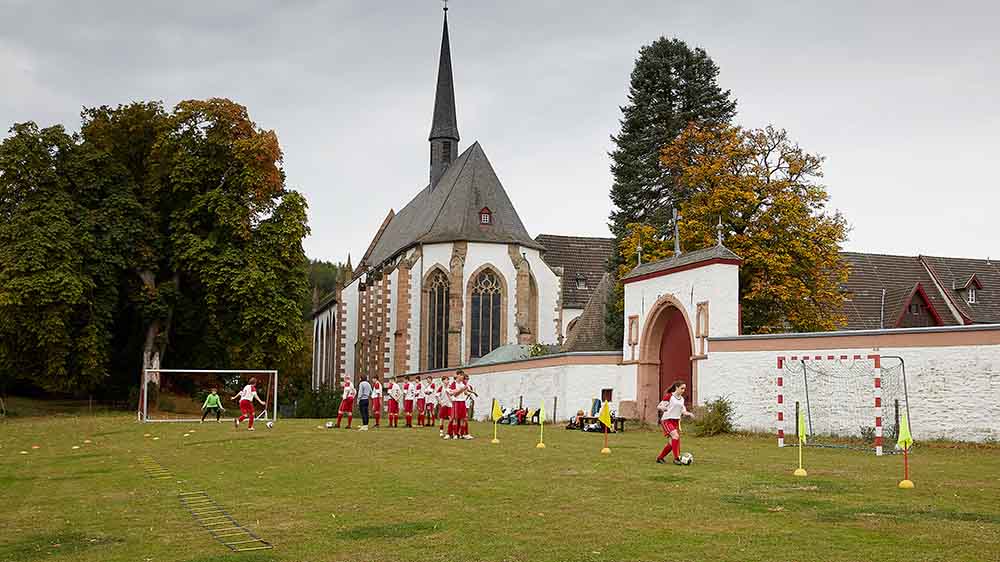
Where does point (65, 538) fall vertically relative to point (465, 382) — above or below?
below

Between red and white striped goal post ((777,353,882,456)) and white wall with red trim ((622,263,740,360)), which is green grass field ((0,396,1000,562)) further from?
white wall with red trim ((622,263,740,360))

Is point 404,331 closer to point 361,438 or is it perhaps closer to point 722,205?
point 722,205

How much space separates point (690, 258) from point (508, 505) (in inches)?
701

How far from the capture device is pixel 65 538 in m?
9.89

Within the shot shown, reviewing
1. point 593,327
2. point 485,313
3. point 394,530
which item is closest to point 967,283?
point 593,327

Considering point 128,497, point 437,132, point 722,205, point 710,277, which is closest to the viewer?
point 128,497

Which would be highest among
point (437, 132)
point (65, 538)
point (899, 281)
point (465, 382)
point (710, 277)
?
point (437, 132)

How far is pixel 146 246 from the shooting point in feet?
138

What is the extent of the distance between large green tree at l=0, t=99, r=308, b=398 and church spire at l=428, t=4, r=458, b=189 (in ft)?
78.9

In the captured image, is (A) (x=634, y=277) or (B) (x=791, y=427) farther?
(A) (x=634, y=277)

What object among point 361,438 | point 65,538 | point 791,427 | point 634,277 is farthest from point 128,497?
point 634,277

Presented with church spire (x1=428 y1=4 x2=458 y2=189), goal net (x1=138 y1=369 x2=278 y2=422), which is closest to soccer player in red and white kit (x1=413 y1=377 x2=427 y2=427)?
goal net (x1=138 y1=369 x2=278 y2=422)

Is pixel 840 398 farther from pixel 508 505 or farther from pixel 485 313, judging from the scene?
pixel 485 313

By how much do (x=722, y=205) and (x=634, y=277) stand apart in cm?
1021
